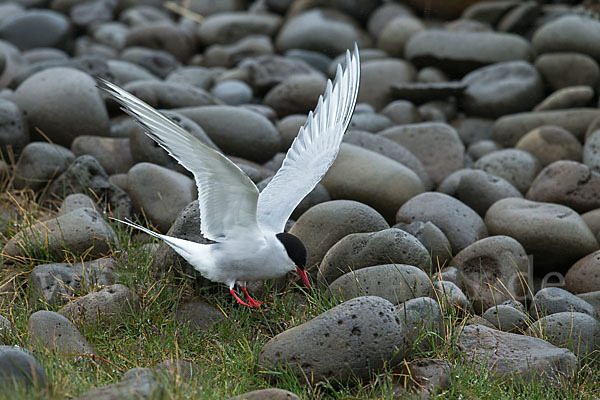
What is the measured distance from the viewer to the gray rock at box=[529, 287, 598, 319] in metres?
4.45

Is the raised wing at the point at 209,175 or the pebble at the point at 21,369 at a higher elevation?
the raised wing at the point at 209,175

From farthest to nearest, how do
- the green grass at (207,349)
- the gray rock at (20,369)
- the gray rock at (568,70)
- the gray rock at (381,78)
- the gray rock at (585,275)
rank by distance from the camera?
the gray rock at (381,78), the gray rock at (568,70), the gray rock at (585,275), the green grass at (207,349), the gray rock at (20,369)

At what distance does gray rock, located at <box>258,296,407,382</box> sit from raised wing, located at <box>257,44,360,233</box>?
758mm

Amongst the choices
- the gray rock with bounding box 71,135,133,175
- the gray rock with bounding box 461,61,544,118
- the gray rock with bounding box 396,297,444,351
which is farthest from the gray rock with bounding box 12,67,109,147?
the gray rock with bounding box 461,61,544,118

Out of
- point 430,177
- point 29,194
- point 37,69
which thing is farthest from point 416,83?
point 29,194

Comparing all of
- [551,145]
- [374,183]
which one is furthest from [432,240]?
[551,145]

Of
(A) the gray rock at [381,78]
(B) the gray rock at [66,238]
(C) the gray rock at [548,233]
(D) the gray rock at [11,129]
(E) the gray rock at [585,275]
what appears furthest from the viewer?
(A) the gray rock at [381,78]

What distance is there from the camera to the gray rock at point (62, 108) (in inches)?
248

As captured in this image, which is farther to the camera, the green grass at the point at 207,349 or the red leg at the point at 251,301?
the red leg at the point at 251,301

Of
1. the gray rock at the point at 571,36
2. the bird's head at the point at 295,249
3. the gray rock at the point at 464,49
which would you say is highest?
the gray rock at the point at 571,36

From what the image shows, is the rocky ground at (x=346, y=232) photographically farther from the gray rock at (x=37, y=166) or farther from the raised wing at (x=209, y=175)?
the raised wing at (x=209, y=175)

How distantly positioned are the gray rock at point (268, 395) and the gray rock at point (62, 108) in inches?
145

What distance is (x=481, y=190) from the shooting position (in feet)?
19.1

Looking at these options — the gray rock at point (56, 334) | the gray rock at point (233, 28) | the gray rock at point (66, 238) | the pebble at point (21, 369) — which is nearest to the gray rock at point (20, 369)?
the pebble at point (21, 369)
